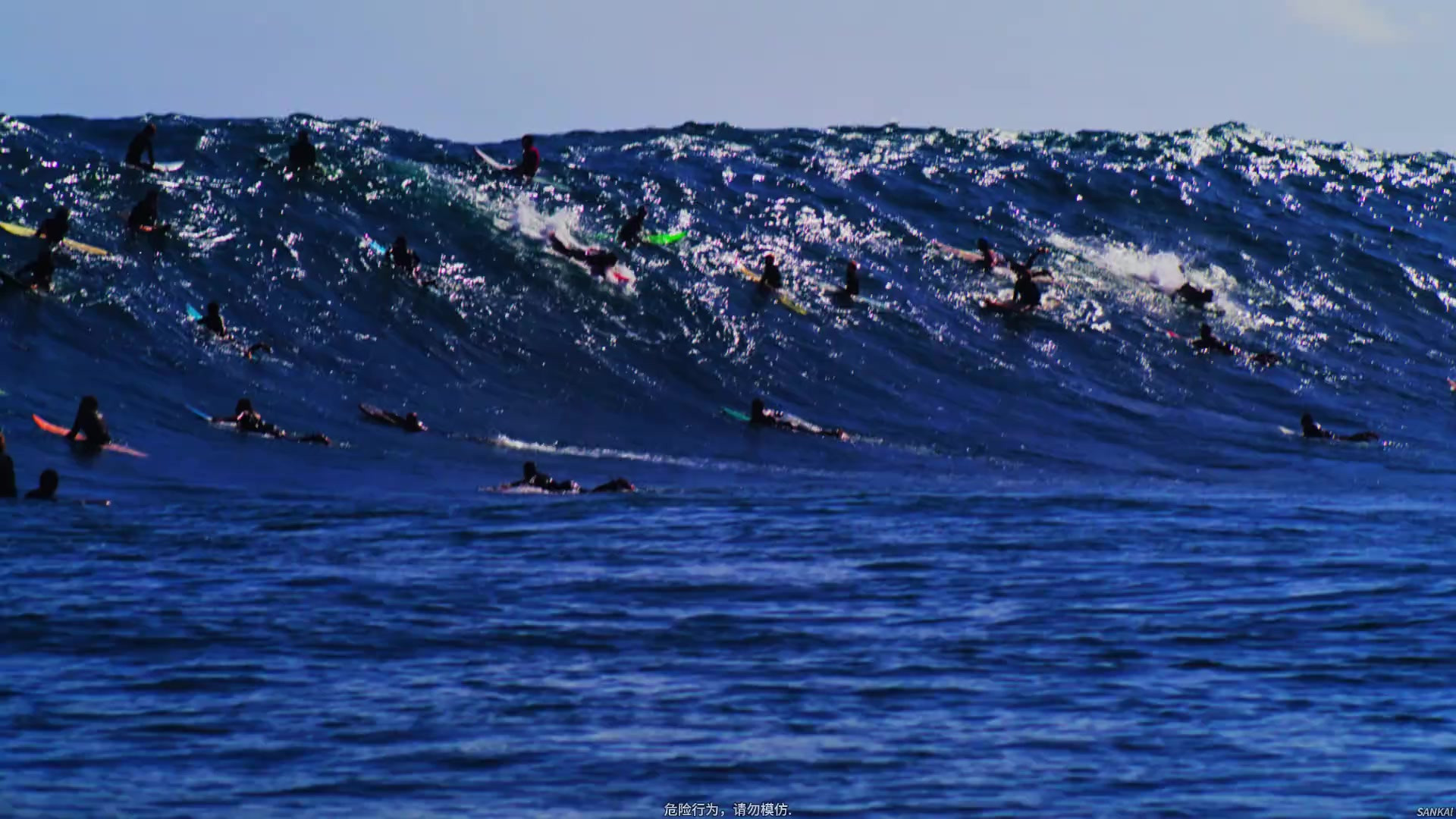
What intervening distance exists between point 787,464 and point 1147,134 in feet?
185

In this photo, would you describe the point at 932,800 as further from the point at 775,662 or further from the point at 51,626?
the point at 51,626

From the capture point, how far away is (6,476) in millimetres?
26422

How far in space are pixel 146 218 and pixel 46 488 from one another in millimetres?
17622

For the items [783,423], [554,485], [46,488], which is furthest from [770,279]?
[46,488]

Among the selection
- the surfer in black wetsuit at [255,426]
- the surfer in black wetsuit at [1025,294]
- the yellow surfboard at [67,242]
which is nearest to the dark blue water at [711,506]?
the yellow surfboard at [67,242]

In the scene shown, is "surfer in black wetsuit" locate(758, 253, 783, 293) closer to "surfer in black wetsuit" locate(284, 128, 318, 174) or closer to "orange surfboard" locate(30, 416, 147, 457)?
"surfer in black wetsuit" locate(284, 128, 318, 174)

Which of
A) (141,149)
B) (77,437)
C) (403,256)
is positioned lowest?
(77,437)

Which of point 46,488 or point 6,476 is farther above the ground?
point 6,476

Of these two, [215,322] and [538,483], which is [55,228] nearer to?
[215,322]

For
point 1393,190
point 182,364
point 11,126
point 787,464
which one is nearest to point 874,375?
point 787,464

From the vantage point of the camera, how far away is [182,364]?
36406mm

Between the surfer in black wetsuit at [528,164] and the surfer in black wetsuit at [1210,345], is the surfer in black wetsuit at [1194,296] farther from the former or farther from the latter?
the surfer in black wetsuit at [528,164]

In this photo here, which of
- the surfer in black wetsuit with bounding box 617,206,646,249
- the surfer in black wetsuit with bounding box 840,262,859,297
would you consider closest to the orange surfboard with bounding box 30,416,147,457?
the surfer in black wetsuit with bounding box 617,206,646,249

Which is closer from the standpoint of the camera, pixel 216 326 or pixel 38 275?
pixel 38 275
